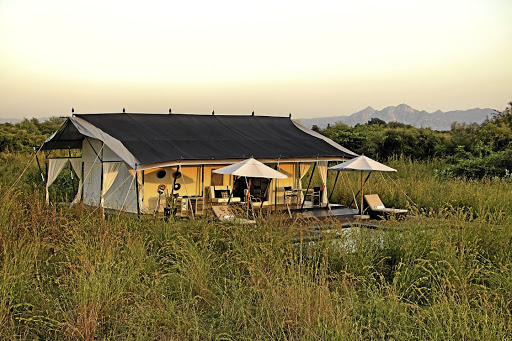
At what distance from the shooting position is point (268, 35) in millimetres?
19516

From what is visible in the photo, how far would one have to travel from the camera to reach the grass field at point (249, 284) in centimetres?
460

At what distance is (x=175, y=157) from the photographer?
40.3 feet

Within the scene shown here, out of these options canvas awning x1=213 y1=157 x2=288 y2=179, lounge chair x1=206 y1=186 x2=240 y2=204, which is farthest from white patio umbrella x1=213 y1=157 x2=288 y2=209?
lounge chair x1=206 y1=186 x2=240 y2=204

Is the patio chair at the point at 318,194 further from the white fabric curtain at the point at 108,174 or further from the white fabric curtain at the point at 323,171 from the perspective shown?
the white fabric curtain at the point at 108,174

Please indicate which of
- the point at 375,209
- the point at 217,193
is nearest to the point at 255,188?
the point at 217,193

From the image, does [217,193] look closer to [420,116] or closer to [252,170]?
[252,170]

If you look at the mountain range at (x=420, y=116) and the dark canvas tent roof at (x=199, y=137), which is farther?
the mountain range at (x=420, y=116)

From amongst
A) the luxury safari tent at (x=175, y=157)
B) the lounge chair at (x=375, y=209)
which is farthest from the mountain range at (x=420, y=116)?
the lounge chair at (x=375, y=209)

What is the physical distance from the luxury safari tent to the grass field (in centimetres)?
419

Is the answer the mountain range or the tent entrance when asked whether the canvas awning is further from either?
the mountain range

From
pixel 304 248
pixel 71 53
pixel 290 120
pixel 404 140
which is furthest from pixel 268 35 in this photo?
pixel 304 248

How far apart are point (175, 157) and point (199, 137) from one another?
2269mm

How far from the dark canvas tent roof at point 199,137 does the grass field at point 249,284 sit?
4576 millimetres

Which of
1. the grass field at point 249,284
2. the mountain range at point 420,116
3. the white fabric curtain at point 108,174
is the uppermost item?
the mountain range at point 420,116
